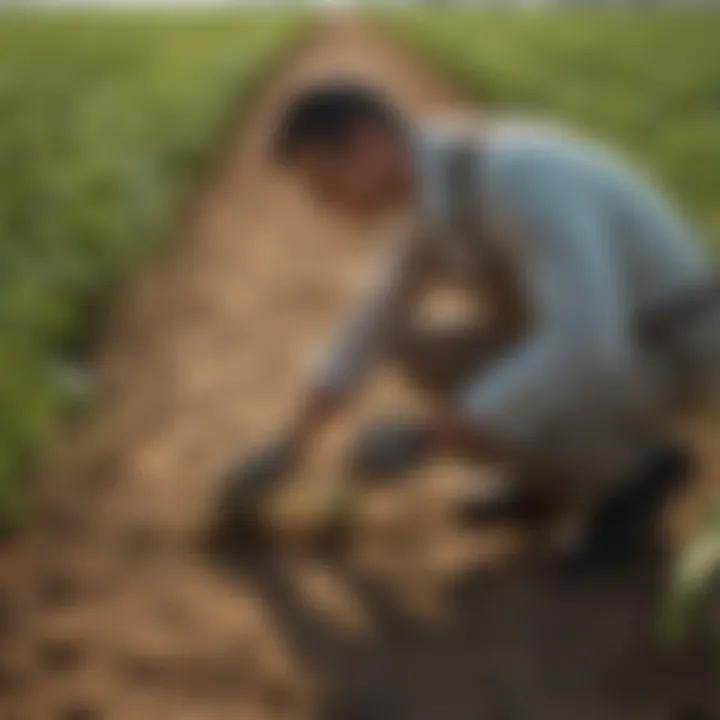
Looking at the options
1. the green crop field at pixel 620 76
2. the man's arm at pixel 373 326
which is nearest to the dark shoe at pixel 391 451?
the man's arm at pixel 373 326

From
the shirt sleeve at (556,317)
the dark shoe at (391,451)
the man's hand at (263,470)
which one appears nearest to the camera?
the shirt sleeve at (556,317)

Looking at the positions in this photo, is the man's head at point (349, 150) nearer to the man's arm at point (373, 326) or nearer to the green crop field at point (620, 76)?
the man's arm at point (373, 326)

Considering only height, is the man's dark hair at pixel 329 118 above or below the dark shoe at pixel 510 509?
above

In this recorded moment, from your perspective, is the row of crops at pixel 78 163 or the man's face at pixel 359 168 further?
the row of crops at pixel 78 163

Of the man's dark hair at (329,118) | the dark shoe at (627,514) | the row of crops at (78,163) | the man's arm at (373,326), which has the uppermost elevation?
the row of crops at (78,163)

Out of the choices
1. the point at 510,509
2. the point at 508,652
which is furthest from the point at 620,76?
the point at 508,652

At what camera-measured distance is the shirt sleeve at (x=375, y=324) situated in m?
2.91

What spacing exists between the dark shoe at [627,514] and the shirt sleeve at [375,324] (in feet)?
1.87

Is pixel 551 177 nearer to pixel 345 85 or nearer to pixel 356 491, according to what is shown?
pixel 345 85

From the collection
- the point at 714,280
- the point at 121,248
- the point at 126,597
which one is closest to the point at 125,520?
the point at 126,597

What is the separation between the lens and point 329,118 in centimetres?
261

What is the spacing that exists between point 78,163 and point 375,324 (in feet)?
10.9

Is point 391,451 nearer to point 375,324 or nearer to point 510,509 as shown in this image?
point 510,509

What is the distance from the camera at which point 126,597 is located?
108 inches
